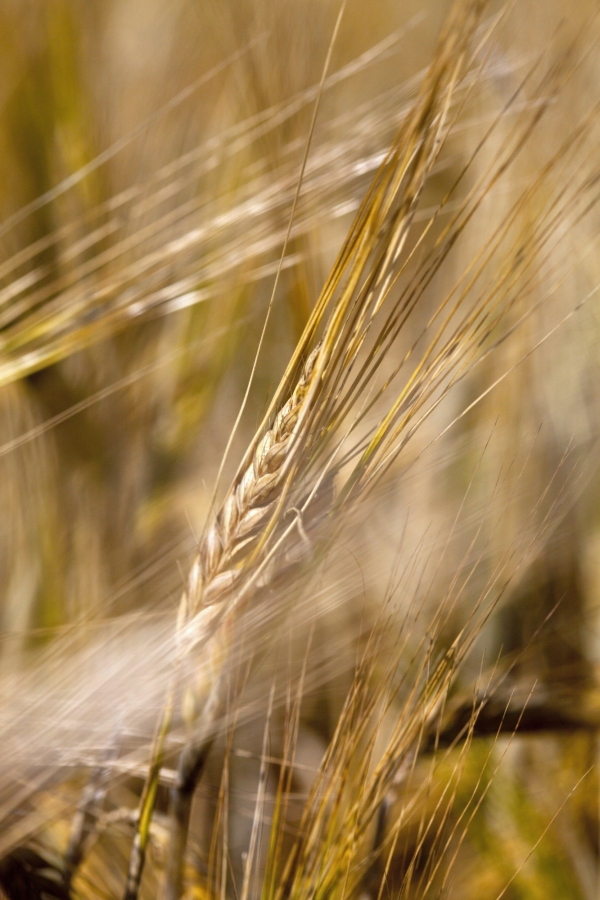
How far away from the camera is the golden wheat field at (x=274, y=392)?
452mm

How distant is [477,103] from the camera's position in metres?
0.48

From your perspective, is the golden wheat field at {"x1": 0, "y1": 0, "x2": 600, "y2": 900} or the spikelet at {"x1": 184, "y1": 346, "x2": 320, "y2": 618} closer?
the spikelet at {"x1": 184, "y1": 346, "x2": 320, "y2": 618}

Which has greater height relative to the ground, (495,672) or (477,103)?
(477,103)

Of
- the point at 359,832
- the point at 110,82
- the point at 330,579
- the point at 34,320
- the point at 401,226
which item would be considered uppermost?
the point at 110,82

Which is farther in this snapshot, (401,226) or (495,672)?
(495,672)

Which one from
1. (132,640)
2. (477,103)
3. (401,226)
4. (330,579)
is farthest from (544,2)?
(132,640)

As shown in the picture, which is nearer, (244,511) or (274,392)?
(244,511)

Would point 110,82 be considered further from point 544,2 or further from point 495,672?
point 495,672

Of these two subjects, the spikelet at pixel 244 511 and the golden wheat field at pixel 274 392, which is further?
the golden wheat field at pixel 274 392

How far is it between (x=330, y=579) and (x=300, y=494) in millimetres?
141

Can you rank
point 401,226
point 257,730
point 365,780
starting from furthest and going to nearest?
point 257,730
point 365,780
point 401,226

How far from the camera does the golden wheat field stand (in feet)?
1.48

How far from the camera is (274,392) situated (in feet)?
1.41

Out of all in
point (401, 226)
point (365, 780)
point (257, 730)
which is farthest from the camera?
point (257, 730)
